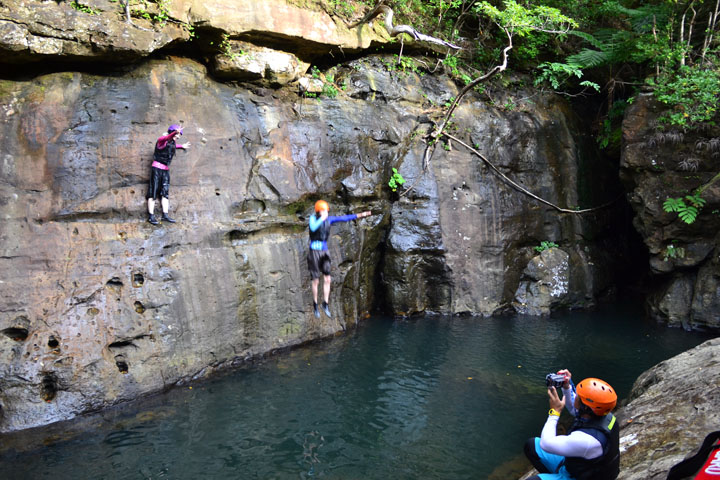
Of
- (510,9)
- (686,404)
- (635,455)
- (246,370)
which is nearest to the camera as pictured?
(635,455)

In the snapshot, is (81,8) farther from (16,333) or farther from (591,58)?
(591,58)

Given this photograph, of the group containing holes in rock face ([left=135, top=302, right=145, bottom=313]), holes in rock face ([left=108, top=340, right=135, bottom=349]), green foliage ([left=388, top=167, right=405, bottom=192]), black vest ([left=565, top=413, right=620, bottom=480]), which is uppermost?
green foliage ([left=388, top=167, right=405, bottom=192])

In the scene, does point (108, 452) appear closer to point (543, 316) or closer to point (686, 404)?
point (686, 404)

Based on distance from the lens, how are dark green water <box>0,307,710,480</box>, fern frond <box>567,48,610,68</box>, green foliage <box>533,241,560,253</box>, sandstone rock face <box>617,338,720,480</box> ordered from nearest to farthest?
sandstone rock face <box>617,338,720,480</box>
dark green water <box>0,307,710,480</box>
fern frond <box>567,48,610,68</box>
green foliage <box>533,241,560,253</box>

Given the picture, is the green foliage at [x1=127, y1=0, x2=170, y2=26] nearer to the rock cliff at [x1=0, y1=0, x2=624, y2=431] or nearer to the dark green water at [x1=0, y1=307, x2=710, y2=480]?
the rock cliff at [x1=0, y1=0, x2=624, y2=431]

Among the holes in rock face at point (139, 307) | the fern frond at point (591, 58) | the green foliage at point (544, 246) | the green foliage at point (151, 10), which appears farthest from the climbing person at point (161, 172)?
the fern frond at point (591, 58)

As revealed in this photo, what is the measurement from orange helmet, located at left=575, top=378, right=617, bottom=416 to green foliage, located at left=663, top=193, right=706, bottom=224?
9.68m

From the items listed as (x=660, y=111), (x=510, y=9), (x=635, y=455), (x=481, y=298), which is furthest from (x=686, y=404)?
(x=510, y=9)

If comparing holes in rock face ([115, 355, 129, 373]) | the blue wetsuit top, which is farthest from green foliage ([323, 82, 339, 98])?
holes in rock face ([115, 355, 129, 373])

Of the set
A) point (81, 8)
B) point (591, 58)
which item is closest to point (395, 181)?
point (591, 58)

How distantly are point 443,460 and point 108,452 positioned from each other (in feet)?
14.9

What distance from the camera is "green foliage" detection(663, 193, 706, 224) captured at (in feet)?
36.6

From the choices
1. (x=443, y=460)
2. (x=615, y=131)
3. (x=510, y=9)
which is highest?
(x=510, y=9)

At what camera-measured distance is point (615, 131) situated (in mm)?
13602
